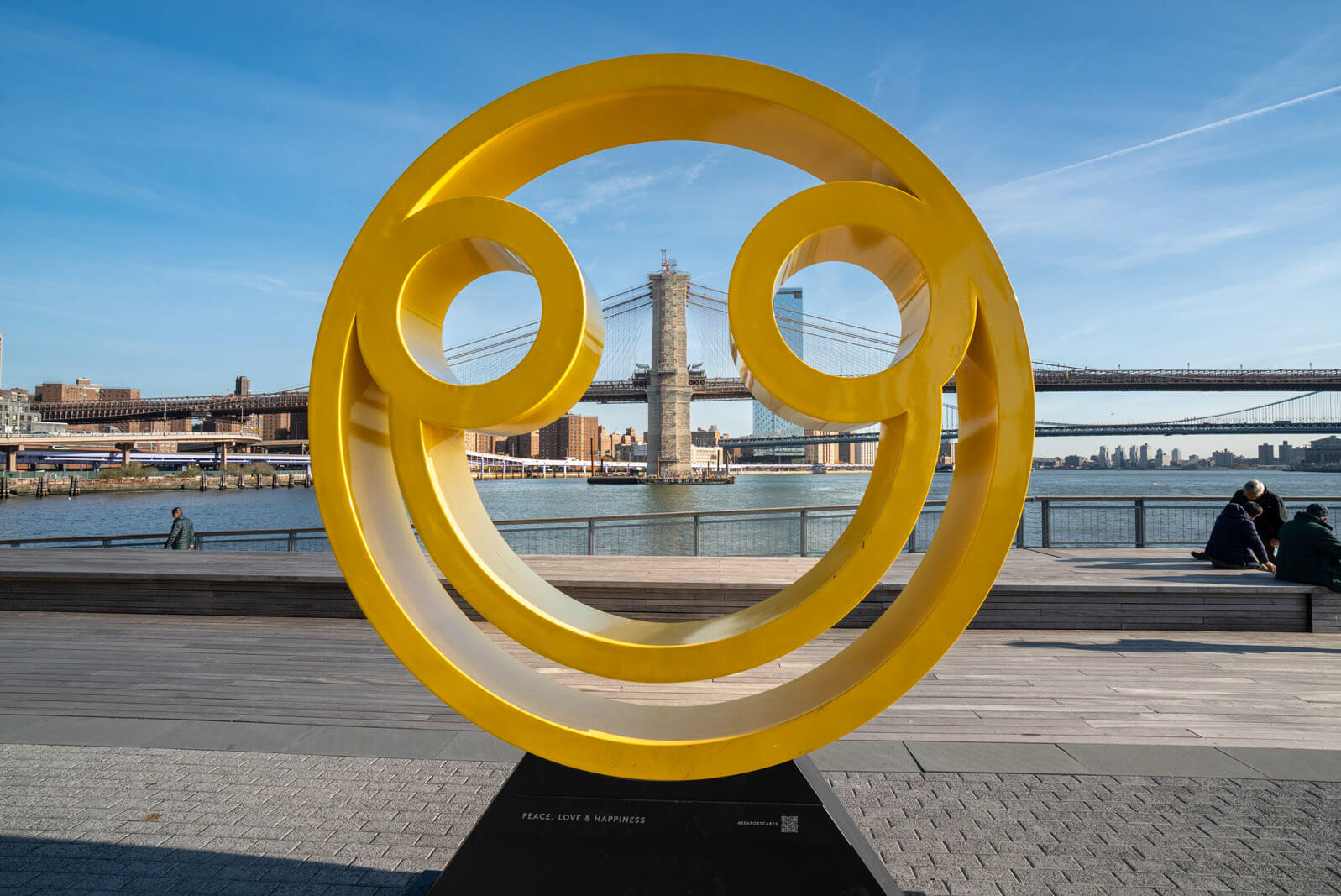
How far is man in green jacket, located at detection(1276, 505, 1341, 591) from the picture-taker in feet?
17.8

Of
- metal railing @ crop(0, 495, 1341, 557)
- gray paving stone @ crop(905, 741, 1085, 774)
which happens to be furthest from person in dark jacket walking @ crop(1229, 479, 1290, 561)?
gray paving stone @ crop(905, 741, 1085, 774)

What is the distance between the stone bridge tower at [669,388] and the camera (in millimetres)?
30891

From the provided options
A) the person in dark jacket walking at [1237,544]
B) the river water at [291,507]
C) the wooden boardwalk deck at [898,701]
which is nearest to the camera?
the wooden boardwalk deck at [898,701]

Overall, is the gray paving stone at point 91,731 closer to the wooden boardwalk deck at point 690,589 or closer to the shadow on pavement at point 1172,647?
the wooden boardwalk deck at point 690,589

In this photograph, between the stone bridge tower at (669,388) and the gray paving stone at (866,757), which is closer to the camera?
the gray paving stone at (866,757)

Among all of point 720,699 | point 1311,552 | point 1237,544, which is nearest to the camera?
point 720,699

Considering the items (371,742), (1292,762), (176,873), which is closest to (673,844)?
(176,873)

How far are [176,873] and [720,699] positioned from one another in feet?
8.38

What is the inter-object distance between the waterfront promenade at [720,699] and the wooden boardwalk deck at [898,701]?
0.02 meters

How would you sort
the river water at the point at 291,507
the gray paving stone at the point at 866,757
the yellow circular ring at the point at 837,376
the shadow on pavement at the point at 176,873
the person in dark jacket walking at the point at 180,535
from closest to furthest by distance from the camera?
1. the yellow circular ring at the point at 837,376
2. the shadow on pavement at the point at 176,873
3. the gray paving stone at the point at 866,757
4. the person in dark jacket walking at the point at 180,535
5. the river water at the point at 291,507

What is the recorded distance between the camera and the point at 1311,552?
18.0 ft

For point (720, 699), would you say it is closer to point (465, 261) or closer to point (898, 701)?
point (898, 701)

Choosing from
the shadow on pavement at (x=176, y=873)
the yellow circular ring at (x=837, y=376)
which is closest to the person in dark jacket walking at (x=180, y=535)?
the shadow on pavement at (x=176, y=873)

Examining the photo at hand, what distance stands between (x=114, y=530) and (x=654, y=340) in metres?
21.2
